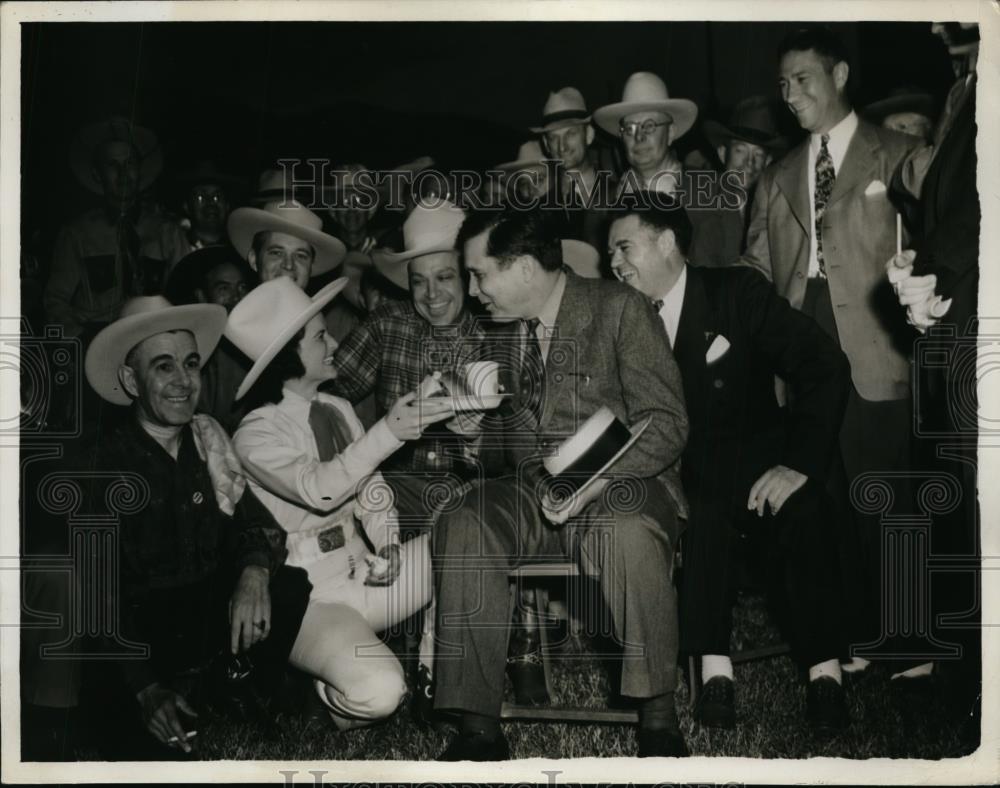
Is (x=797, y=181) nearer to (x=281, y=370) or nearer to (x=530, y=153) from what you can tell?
(x=530, y=153)

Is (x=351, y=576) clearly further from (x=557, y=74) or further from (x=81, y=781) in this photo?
(x=557, y=74)

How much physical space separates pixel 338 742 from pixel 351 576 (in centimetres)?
67

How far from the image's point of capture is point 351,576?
4.87 m

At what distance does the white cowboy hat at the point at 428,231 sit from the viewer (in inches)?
198

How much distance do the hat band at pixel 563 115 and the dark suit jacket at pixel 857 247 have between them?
830mm

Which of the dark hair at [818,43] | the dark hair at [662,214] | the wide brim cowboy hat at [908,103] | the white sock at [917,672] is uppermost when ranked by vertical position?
the dark hair at [818,43]

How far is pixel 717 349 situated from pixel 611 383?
1.72ft

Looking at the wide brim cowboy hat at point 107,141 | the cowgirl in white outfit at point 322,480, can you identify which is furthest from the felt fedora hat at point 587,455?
the wide brim cowboy hat at point 107,141

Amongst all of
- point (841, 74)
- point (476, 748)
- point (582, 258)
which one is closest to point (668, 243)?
point (582, 258)

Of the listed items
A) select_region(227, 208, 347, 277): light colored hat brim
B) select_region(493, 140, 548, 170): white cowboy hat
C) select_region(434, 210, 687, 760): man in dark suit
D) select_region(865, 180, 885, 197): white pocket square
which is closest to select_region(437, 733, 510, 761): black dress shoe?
select_region(434, 210, 687, 760): man in dark suit

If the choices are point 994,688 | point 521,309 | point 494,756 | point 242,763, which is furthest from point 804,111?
point 242,763

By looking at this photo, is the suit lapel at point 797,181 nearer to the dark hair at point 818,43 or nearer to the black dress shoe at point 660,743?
the dark hair at point 818,43

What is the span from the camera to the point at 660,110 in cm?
512

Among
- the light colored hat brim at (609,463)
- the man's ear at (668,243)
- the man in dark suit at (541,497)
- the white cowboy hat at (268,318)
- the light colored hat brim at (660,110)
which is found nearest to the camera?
the man in dark suit at (541,497)
